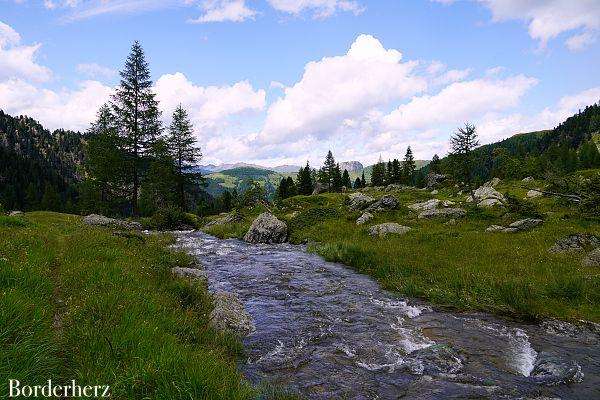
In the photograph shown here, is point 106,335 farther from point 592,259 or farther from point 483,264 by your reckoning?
point 592,259

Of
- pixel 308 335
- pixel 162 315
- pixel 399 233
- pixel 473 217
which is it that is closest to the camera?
pixel 162 315

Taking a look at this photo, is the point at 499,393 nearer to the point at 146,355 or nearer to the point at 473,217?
the point at 146,355

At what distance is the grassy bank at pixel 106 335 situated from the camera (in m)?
5.02

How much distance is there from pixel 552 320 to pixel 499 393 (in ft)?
17.2

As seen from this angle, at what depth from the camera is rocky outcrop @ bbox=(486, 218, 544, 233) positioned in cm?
2288

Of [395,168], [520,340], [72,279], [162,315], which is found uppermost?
→ [395,168]

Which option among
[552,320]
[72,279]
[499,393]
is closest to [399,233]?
[552,320]

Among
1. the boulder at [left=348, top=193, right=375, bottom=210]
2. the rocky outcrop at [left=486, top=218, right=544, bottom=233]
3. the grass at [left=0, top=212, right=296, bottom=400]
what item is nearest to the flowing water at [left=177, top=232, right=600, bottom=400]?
the grass at [left=0, top=212, right=296, bottom=400]

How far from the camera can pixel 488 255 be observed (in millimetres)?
17719

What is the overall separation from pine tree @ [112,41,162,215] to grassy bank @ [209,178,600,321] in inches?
892

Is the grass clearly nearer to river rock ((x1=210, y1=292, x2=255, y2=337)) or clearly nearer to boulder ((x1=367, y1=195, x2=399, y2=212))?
river rock ((x1=210, y1=292, x2=255, y2=337))

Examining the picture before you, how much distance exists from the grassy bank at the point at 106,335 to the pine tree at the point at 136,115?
33152 millimetres

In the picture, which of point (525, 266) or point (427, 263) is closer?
point (525, 266)

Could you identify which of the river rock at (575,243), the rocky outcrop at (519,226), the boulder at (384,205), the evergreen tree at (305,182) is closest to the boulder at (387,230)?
the rocky outcrop at (519,226)
